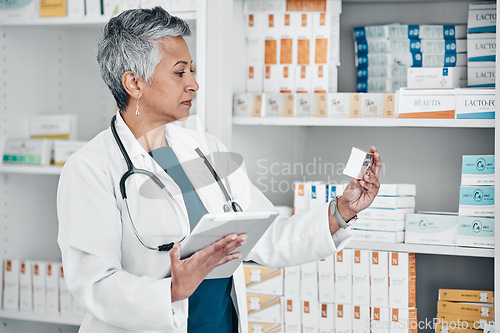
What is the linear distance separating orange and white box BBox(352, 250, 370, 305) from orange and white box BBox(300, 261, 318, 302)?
0.14 metres

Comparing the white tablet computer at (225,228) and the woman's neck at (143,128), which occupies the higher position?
the woman's neck at (143,128)

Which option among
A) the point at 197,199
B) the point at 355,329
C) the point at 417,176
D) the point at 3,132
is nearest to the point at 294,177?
the point at 417,176

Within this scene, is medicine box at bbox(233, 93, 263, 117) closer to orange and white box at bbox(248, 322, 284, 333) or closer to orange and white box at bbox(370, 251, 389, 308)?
orange and white box at bbox(370, 251, 389, 308)

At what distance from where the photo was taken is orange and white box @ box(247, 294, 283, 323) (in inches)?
91.7

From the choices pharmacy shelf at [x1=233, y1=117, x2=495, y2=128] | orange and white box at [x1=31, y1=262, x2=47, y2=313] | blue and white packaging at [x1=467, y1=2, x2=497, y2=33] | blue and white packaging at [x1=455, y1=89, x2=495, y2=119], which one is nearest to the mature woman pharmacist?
pharmacy shelf at [x1=233, y1=117, x2=495, y2=128]

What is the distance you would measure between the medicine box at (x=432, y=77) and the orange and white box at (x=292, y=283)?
2.63 feet

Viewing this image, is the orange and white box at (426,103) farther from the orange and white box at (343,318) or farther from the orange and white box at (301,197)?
the orange and white box at (343,318)

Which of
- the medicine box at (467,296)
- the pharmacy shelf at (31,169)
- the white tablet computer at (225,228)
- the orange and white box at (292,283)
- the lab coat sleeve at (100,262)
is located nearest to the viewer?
the white tablet computer at (225,228)

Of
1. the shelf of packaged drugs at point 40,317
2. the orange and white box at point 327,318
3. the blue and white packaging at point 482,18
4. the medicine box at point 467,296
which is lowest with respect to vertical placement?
the shelf of packaged drugs at point 40,317

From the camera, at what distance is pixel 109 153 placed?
160 centimetres

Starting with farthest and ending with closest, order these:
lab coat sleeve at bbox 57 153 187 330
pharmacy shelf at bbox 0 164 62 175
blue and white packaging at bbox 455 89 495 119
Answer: pharmacy shelf at bbox 0 164 62 175 < blue and white packaging at bbox 455 89 495 119 < lab coat sleeve at bbox 57 153 187 330

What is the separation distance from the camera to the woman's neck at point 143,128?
1690 mm

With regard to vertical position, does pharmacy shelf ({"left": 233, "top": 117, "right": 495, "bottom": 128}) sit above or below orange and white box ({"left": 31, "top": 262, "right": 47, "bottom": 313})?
above

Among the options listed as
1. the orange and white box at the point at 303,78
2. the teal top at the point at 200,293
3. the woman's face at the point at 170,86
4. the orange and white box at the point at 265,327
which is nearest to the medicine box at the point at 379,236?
the orange and white box at the point at 265,327
